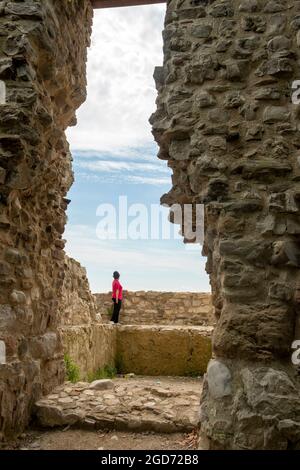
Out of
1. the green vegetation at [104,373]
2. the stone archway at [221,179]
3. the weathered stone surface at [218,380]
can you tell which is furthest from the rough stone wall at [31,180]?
the green vegetation at [104,373]

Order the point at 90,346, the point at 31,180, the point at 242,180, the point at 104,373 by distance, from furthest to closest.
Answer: the point at 104,373 → the point at 90,346 → the point at 31,180 → the point at 242,180

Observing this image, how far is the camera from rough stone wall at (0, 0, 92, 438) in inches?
116

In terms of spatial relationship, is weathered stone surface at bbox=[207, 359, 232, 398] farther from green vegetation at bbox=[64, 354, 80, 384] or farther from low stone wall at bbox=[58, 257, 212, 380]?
low stone wall at bbox=[58, 257, 212, 380]

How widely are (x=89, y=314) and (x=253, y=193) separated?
16.9ft

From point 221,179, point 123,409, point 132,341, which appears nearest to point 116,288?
point 132,341

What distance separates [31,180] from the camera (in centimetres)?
308

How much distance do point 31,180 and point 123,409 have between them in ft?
6.10

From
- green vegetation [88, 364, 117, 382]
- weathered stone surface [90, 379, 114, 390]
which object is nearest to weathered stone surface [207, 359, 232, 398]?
weathered stone surface [90, 379, 114, 390]

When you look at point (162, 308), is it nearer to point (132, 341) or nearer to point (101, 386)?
point (132, 341)

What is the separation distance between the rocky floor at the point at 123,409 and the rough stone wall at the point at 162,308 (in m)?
5.61

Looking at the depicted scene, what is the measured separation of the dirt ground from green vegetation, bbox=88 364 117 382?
2.63 m

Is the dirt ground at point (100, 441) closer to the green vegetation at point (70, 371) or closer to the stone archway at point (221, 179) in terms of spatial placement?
the stone archway at point (221, 179)

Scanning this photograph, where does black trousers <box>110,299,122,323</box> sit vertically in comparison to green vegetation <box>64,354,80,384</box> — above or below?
above

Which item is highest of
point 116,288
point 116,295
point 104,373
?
point 116,288
